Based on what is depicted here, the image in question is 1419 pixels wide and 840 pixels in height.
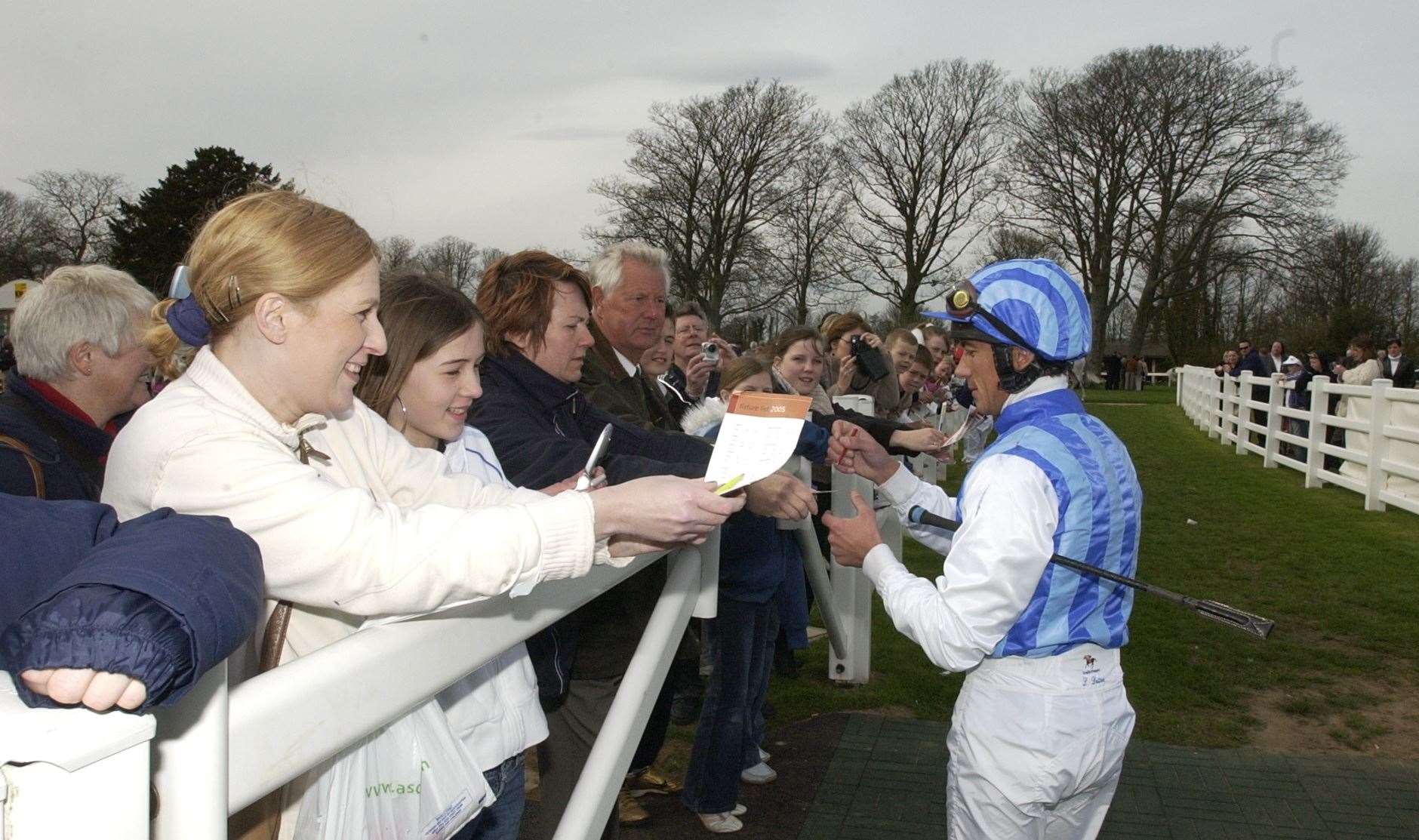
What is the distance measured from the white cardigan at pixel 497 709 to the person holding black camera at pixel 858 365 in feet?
18.0

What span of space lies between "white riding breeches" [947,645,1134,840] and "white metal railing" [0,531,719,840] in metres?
0.99

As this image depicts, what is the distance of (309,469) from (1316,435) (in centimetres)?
1544

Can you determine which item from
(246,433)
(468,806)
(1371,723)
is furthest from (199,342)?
(1371,723)

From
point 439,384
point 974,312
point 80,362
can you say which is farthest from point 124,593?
point 80,362

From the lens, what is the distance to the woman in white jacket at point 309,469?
1.45 meters

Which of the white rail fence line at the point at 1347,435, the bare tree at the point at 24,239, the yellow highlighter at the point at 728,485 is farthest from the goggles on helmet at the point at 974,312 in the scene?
the bare tree at the point at 24,239

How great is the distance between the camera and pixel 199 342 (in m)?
1.76

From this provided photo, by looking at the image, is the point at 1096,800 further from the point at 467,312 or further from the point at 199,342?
the point at 199,342

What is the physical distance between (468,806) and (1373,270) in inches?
2535

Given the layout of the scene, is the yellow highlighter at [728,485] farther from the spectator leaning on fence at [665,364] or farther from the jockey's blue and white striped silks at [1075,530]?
the spectator leaning on fence at [665,364]

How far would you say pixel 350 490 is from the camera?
1494 mm

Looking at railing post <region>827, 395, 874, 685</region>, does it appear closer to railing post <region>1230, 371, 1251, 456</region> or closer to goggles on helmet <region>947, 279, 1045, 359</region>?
goggles on helmet <region>947, 279, 1045, 359</region>

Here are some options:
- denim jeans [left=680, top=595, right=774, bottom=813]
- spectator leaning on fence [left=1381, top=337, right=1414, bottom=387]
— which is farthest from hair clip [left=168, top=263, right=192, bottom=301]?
spectator leaning on fence [left=1381, top=337, right=1414, bottom=387]

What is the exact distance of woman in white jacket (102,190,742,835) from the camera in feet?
4.77
